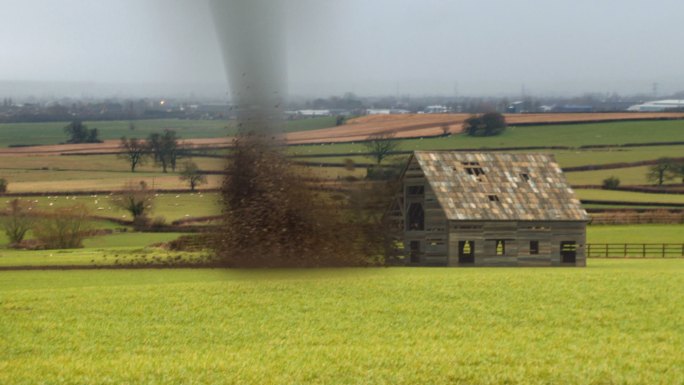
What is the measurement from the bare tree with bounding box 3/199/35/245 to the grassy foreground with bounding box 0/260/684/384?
3389cm

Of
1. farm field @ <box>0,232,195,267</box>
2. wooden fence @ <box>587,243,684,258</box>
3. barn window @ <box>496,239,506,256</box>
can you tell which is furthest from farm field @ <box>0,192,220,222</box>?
wooden fence @ <box>587,243,684,258</box>

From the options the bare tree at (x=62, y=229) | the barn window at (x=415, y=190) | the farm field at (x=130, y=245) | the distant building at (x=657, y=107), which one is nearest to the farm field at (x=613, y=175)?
the farm field at (x=130, y=245)

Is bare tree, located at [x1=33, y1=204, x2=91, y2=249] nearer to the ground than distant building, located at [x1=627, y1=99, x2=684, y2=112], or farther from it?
nearer to the ground

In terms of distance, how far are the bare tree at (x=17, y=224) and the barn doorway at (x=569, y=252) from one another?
28231 millimetres

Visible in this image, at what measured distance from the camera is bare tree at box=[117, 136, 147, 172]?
71.7 metres

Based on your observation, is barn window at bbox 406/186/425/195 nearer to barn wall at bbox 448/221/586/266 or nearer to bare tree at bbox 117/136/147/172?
barn wall at bbox 448/221/586/266

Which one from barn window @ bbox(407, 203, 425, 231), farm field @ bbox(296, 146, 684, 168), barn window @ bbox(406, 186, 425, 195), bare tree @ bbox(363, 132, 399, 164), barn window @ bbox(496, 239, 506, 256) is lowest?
barn window @ bbox(496, 239, 506, 256)

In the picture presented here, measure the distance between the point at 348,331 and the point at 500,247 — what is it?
92.7 feet

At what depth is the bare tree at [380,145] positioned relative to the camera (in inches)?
2740

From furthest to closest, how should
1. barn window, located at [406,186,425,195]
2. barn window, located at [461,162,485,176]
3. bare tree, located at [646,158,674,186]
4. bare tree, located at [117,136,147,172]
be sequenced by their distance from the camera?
1. bare tree, located at [646,158,674,186]
2. bare tree, located at [117,136,147,172]
3. barn window, located at [461,162,485,176]
4. barn window, located at [406,186,425,195]

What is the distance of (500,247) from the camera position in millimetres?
47344

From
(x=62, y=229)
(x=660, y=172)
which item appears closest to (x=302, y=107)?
(x=62, y=229)

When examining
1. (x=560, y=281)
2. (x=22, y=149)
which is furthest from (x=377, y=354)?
(x=22, y=149)

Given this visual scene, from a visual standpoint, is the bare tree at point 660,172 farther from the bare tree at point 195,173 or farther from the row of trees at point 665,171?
the bare tree at point 195,173
